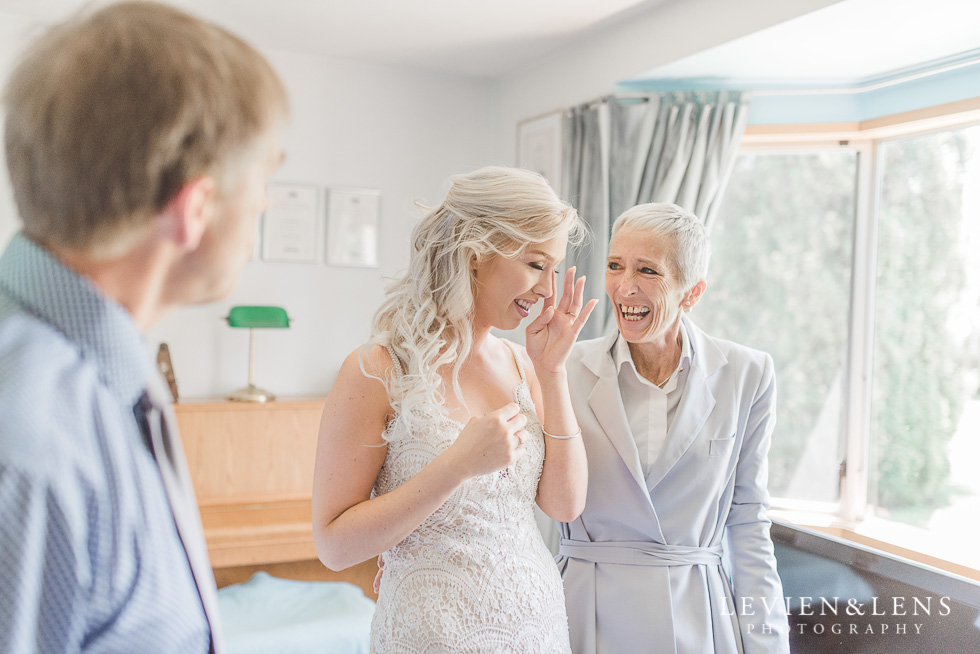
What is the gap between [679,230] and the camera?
1.79m

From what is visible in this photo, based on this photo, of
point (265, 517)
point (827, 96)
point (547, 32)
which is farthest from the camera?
point (547, 32)

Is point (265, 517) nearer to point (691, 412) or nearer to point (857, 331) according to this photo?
point (691, 412)

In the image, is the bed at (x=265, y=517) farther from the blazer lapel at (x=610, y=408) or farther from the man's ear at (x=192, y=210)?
the man's ear at (x=192, y=210)

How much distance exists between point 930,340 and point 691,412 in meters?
2.08

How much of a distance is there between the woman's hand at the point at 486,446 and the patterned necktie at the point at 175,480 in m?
0.63

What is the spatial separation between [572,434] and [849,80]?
107 inches

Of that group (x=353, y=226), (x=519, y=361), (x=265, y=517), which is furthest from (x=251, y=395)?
(x=519, y=361)

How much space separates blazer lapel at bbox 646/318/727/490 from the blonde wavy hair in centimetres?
52

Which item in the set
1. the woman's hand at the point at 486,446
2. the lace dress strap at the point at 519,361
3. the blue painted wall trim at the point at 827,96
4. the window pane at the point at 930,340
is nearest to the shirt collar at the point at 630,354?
the lace dress strap at the point at 519,361

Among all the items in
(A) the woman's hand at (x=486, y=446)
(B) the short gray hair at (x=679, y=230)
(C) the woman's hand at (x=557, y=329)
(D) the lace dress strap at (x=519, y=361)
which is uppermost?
(B) the short gray hair at (x=679, y=230)

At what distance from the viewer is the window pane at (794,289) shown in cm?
357

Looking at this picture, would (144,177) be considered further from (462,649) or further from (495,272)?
(462,649)

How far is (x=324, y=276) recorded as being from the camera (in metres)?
4.36

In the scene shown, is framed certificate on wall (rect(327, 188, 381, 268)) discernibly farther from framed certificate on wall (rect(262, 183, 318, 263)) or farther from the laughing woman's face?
the laughing woman's face
